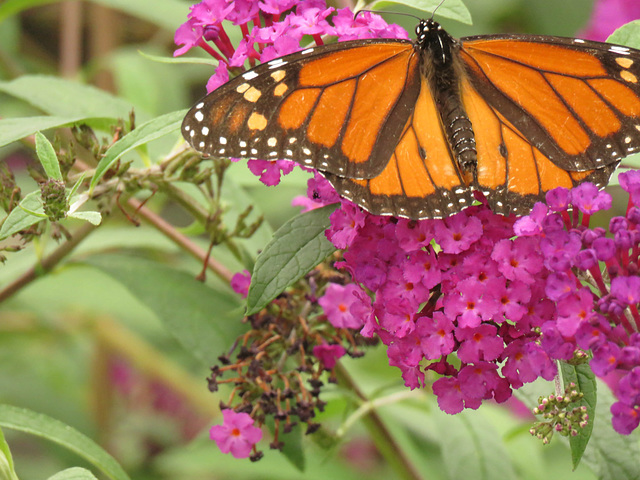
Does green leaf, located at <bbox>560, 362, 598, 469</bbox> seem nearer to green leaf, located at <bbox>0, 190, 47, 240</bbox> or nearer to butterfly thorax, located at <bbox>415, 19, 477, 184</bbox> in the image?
butterfly thorax, located at <bbox>415, 19, 477, 184</bbox>

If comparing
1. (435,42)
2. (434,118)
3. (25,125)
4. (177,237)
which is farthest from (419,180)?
(25,125)

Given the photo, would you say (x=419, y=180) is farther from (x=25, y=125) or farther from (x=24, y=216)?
(x=25, y=125)

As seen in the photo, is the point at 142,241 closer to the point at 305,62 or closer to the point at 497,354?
the point at 305,62

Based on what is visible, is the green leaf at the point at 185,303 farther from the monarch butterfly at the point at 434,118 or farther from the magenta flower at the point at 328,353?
the monarch butterfly at the point at 434,118

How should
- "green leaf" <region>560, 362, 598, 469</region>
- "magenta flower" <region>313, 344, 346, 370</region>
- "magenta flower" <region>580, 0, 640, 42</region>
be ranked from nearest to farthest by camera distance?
"green leaf" <region>560, 362, 598, 469</region> → "magenta flower" <region>313, 344, 346, 370</region> → "magenta flower" <region>580, 0, 640, 42</region>

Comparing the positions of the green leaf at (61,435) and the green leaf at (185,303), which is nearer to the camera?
the green leaf at (61,435)

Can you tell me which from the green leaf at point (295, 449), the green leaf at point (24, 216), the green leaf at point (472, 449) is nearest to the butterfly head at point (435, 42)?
the green leaf at point (24, 216)

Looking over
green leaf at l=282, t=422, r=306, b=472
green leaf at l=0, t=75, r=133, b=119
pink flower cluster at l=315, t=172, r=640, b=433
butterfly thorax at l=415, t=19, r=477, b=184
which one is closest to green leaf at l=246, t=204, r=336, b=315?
pink flower cluster at l=315, t=172, r=640, b=433
